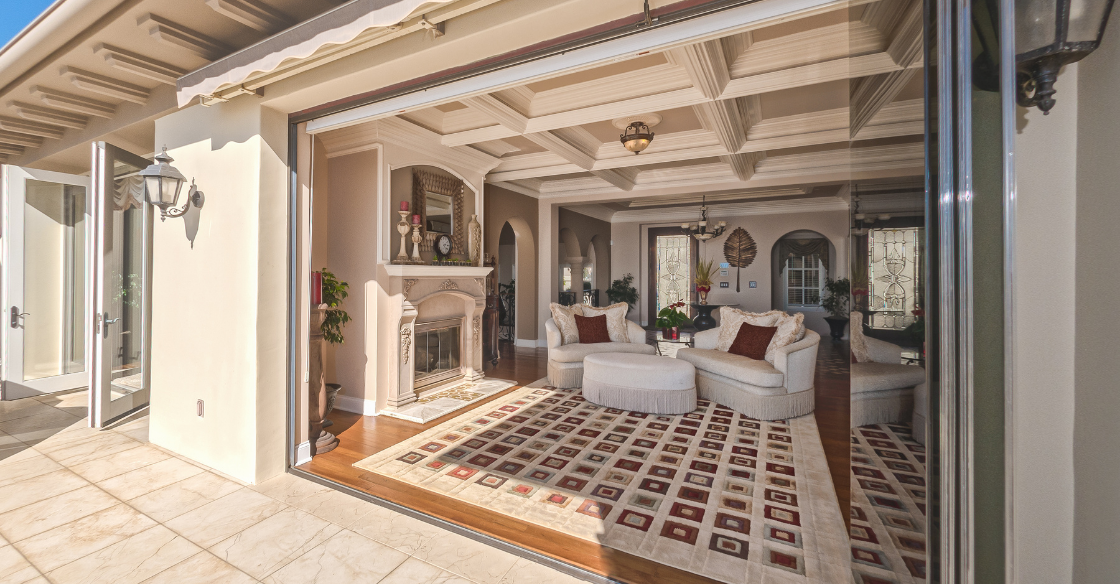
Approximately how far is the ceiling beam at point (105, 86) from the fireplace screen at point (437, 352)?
273cm

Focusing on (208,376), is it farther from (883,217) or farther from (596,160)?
(596,160)

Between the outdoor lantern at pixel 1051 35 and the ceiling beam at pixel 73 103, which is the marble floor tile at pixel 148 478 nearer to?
the ceiling beam at pixel 73 103

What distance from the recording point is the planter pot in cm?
839

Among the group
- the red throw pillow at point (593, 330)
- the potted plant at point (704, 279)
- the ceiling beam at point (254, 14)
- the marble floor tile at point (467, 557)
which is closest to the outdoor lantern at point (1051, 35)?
Answer: the marble floor tile at point (467, 557)

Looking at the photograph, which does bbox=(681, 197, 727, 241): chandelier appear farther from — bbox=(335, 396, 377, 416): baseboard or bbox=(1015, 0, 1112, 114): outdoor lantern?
bbox=(1015, 0, 1112, 114): outdoor lantern

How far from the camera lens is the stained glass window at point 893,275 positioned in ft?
4.01

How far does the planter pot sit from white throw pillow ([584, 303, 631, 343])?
17.7ft

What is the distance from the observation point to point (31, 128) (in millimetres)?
3967

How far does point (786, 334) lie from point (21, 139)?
7603mm

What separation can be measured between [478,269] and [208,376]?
2787mm

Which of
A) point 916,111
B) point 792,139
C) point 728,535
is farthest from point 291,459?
point 792,139

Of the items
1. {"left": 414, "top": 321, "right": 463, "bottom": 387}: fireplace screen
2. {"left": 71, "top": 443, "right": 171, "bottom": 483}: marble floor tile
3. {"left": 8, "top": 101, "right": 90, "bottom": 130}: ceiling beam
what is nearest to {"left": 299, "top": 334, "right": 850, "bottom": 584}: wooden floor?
{"left": 414, "top": 321, "right": 463, "bottom": 387}: fireplace screen

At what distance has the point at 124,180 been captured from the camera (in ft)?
11.8

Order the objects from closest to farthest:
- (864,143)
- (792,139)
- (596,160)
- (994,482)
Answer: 1. (994,482)
2. (864,143)
3. (792,139)
4. (596,160)
